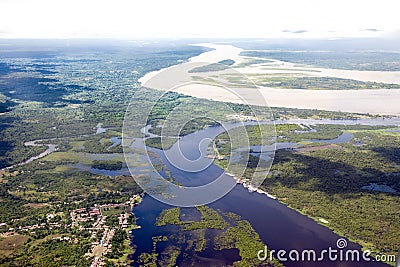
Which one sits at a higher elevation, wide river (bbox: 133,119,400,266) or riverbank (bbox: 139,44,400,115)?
riverbank (bbox: 139,44,400,115)

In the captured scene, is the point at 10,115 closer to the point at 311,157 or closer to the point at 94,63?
the point at 311,157

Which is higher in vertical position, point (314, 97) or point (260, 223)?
point (314, 97)

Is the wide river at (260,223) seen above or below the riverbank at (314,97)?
below

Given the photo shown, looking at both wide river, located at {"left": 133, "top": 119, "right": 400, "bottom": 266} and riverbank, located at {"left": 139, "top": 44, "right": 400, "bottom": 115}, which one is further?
riverbank, located at {"left": 139, "top": 44, "right": 400, "bottom": 115}

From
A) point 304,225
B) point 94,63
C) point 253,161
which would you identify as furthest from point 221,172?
point 94,63

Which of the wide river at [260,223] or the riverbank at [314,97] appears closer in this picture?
the wide river at [260,223]

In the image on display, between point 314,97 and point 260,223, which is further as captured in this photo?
point 314,97

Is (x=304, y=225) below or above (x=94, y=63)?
below

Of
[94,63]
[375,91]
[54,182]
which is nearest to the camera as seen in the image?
[54,182]
